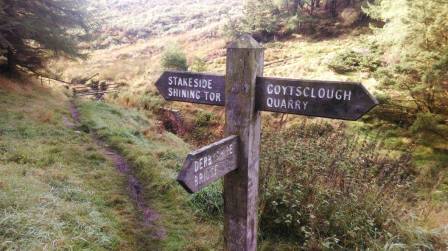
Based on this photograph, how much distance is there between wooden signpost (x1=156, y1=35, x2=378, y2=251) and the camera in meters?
2.64

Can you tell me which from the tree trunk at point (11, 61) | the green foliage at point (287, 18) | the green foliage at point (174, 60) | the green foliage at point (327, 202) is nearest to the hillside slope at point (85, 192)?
the green foliage at point (327, 202)

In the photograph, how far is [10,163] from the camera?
6.72m

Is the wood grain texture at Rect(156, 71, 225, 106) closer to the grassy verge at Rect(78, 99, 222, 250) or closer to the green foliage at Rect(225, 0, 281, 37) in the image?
the grassy verge at Rect(78, 99, 222, 250)

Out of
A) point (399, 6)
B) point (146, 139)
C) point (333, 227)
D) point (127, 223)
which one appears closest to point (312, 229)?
point (333, 227)

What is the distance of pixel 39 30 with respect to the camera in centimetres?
1439

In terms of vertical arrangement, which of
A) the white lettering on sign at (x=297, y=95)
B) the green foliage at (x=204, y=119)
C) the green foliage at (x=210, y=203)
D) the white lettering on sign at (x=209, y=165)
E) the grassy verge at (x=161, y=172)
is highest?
the white lettering on sign at (x=297, y=95)

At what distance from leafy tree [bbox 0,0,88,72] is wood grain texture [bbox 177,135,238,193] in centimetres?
1341

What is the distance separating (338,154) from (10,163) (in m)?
5.89

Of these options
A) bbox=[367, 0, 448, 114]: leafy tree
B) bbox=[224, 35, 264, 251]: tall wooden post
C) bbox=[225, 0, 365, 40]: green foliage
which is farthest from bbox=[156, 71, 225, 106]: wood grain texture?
bbox=[225, 0, 365, 40]: green foliage

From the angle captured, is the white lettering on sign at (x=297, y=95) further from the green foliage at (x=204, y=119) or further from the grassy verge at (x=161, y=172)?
the green foliage at (x=204, y=119)

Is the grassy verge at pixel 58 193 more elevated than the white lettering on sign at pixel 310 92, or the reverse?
the white lettering on sign at pixel 310 92

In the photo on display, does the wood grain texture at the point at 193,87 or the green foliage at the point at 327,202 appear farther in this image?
the green foliage at the point at 327,202

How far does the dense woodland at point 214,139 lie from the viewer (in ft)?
14.8

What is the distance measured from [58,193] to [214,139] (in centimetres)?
567
